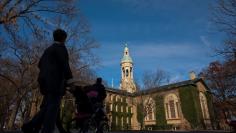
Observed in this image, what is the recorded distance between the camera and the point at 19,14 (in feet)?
43.2

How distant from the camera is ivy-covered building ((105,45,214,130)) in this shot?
1670 inches

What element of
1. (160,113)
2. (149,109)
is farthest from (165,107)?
(149,109)

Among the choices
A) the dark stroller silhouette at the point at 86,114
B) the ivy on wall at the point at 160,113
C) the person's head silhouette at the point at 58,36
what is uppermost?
the ivy on wall at the point at 160,113

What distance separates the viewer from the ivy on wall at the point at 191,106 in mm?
40781

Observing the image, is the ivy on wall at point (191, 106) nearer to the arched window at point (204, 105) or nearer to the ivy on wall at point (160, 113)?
the arched window at point (204, 105)

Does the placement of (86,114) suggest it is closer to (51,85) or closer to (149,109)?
(51,85)

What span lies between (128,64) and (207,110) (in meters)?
35.2

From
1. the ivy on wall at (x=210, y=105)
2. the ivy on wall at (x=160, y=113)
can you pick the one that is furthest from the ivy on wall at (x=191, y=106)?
the ivy on wall at (x=160, y=113)

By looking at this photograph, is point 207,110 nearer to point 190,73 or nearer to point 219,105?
point 219,105

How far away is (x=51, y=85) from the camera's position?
433cm

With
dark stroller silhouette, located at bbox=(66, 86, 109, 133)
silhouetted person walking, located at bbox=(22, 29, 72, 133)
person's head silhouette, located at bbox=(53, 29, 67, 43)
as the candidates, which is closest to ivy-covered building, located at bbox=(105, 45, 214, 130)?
dark stroller silhouette, located at bbox=(66, 86, 109, 133)

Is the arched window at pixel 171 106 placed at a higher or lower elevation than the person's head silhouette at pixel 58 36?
higher

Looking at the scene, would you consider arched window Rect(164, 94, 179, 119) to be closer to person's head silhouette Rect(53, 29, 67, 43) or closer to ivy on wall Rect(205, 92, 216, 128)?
ivy on wall Rect(205, 92, 216, 128)

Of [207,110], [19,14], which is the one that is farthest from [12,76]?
[207,110]
